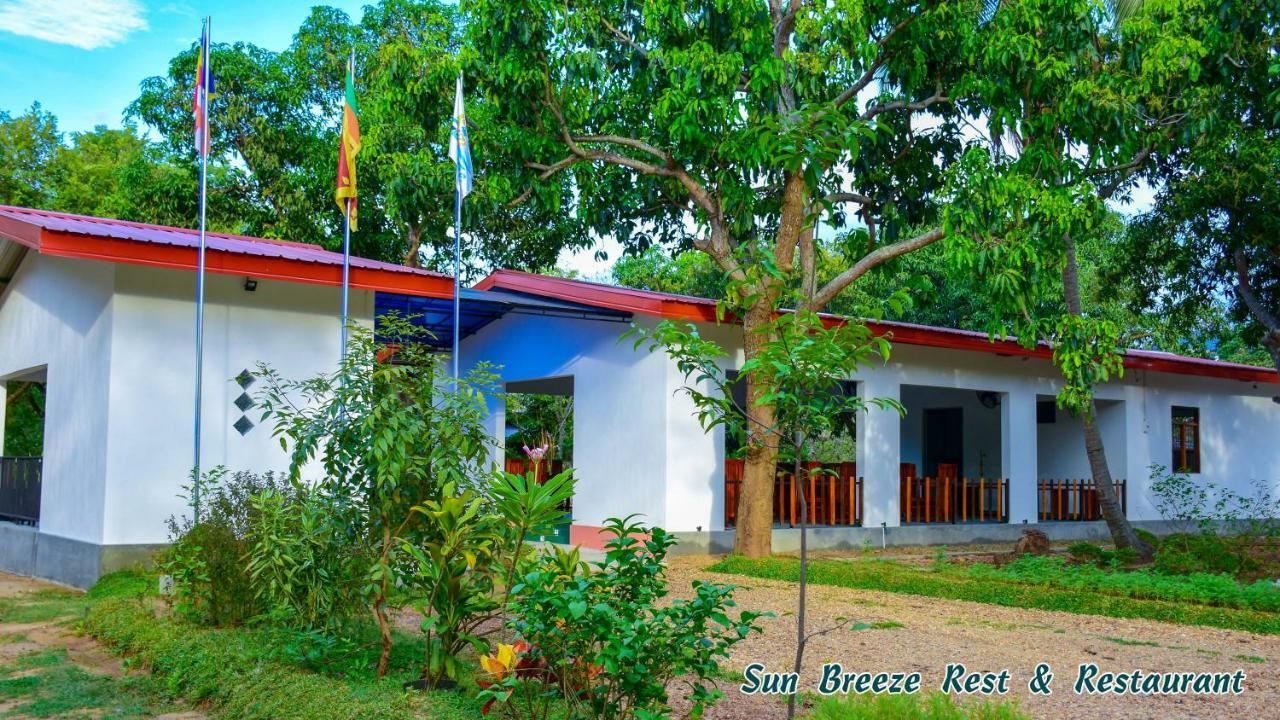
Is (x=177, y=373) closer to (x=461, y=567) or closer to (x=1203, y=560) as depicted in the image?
(x=461, y=567)

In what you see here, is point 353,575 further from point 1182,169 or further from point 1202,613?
point 1182,169

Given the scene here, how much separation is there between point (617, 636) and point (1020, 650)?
4254mm

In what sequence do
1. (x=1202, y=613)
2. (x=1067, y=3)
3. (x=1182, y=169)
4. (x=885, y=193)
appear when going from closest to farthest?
(x=1202, y=613) → (x=1067, y=3) → (x=885, y=193) → (x=1182, y=169)

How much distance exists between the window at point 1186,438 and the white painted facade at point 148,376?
15.8 meters

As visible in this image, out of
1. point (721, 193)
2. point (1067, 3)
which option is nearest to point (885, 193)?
point (721, 193)

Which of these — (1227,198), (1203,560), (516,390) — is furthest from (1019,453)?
(516,390)

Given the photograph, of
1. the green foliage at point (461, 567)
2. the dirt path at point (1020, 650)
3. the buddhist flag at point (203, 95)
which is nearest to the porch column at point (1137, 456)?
the dirt path at point (1020, 650)

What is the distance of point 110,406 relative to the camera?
10.5m

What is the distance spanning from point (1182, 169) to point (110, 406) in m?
14.5

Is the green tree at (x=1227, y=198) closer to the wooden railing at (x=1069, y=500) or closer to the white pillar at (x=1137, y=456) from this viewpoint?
the white pillar at (x=1137, y=456)

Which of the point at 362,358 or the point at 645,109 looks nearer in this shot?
the point at 362,358

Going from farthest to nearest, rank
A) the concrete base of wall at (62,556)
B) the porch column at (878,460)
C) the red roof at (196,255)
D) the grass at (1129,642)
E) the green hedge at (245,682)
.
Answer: the porch column at (878,460), the concrete base of wall at (62,556), the red roof at (196,255), the grass at (1129,642), the green hedge at (245,682)

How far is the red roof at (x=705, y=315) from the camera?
512 inches

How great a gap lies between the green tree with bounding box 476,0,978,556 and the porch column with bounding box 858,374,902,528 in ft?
6.72
